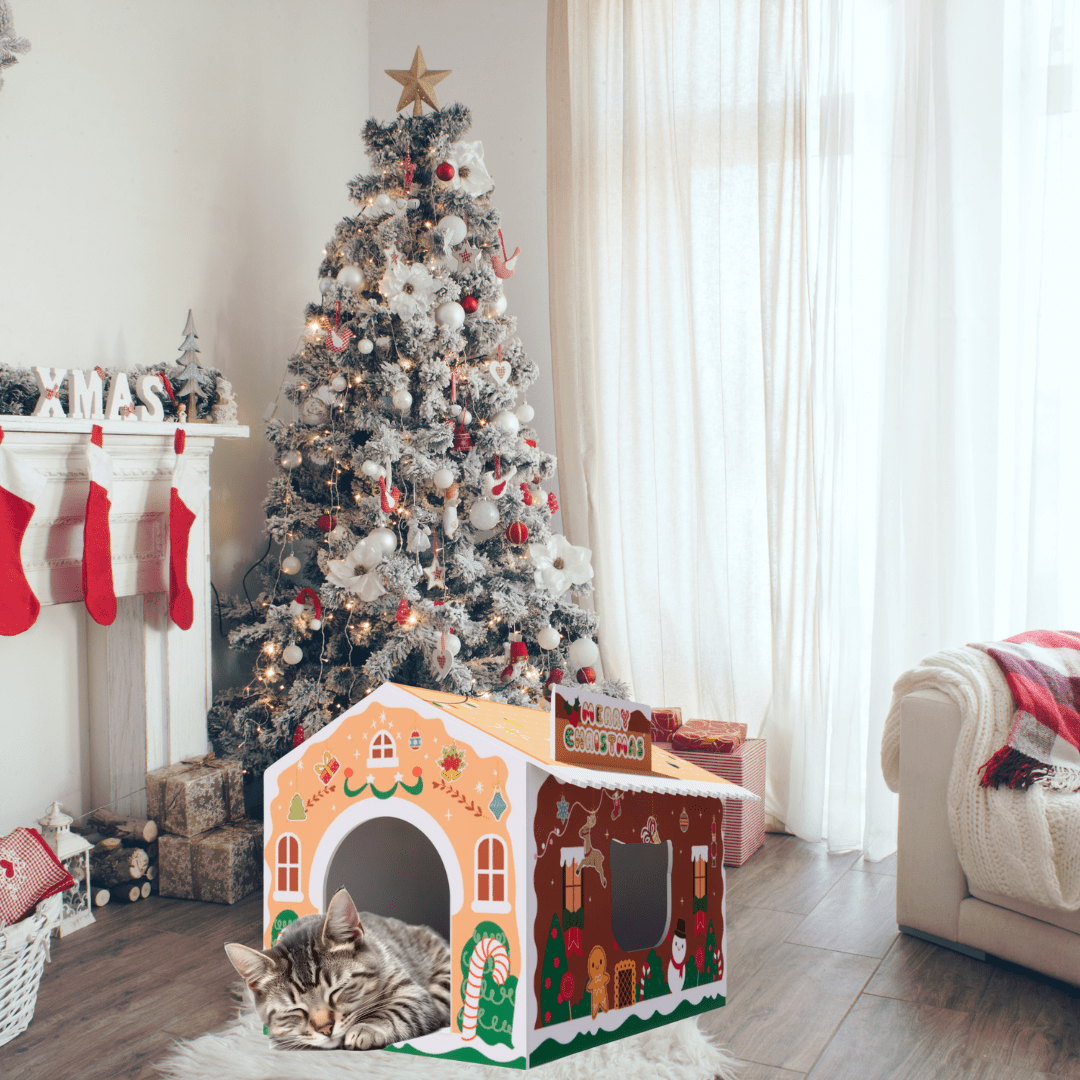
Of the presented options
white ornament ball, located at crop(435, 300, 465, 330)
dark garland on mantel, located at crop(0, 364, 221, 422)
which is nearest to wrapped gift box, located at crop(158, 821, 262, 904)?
dark garland on mantel, located at crop(0, 364, 221, 422)

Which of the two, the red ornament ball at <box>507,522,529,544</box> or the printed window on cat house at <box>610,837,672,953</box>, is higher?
the red ornament ball at <box>507,522,529,544</box>

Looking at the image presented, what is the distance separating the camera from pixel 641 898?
1.14 metres

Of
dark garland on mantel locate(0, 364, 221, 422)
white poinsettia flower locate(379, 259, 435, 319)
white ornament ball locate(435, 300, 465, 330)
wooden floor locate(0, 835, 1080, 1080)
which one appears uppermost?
white poinsettia flower locate(379, 259, 435, 319)

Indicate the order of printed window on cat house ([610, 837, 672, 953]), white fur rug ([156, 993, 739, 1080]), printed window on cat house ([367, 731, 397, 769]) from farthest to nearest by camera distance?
white fur rug ([156, 993, 739, 1080]) < printed window on cat house ([610, 837, 672, 953]) < printed window on cat house ([367, 731, 397, 769])

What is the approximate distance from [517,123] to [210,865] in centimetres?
274

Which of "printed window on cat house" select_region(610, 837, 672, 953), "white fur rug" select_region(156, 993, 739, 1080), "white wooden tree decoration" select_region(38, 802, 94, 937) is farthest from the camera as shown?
"white wooden tree decoration" select_region(38, 802, 94, 937)

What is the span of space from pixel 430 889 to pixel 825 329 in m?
2.20

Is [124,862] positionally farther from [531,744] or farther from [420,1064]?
[531,744]

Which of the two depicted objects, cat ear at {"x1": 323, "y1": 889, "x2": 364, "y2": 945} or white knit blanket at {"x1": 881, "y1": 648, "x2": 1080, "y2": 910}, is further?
white knit blanket at {"x1": 881, "y1": 648, "x2": 1080, "y2": 910}

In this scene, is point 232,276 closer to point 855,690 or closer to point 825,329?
point 825,329

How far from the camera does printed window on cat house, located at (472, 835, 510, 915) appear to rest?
922mm

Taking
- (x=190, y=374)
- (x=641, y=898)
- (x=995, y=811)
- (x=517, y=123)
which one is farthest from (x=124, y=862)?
(x=517, y=123)

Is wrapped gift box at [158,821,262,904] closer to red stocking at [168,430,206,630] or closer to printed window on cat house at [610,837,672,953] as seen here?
red stocking at [168,430,206,630]

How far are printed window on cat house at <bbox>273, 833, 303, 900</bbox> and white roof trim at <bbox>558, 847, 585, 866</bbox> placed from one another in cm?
31
